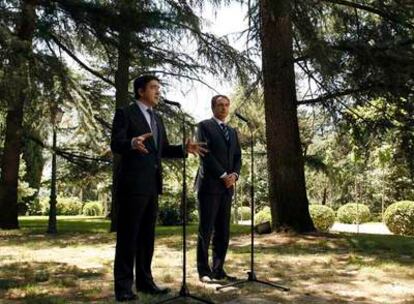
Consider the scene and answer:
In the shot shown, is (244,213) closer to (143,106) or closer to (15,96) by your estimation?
(15,96)

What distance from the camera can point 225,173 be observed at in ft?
15.5

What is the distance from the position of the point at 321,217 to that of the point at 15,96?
11410 mm

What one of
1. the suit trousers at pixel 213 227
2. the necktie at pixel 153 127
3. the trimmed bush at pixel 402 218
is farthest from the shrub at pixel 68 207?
the necktie at pixel 153 127

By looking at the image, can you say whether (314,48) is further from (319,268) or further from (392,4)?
(319,268)

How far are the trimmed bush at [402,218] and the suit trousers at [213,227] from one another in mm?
12152

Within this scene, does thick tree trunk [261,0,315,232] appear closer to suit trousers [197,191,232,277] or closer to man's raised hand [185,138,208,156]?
suit trousers [197,191,232,277]

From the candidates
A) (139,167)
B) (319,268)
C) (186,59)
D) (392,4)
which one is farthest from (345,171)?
(139,167)

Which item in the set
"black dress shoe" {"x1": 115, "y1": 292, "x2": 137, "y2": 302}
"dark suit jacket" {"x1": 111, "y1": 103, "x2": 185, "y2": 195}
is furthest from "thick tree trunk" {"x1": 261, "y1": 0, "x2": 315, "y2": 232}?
"black dress shoe" {"x1": 115, "y1": 292, "x2": 137, "y2": 302}

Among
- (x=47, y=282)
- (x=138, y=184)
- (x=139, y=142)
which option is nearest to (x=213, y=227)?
(x=138, y=184)

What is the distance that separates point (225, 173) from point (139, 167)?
3.34 ft

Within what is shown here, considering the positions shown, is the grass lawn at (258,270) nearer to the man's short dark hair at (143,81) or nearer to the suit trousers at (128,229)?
the suit trousers at (128,229)

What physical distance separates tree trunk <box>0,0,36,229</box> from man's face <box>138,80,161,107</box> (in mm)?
1662

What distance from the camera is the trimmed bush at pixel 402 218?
15.5 meters

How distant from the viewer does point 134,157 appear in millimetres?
3973
